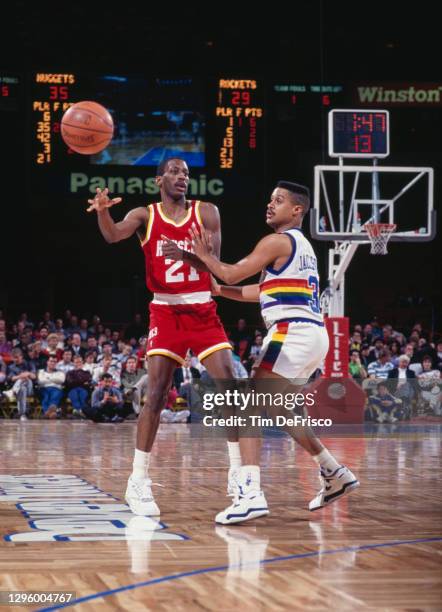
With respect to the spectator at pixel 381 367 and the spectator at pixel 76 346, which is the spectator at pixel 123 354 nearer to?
the spectator at pixel 76 346

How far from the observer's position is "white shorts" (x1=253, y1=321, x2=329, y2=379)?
5.14 meters

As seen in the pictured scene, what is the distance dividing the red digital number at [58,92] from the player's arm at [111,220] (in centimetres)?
1221

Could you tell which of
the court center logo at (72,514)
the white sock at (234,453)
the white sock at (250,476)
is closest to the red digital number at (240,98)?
the court center logo at (72,514)

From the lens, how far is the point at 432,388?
53.6ft

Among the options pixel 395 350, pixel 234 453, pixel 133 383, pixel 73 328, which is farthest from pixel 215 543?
pixel 73 328

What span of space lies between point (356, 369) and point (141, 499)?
460 inches

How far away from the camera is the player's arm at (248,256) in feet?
16.2

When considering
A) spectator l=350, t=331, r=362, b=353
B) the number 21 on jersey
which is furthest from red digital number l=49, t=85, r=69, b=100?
the number 21 on jersey

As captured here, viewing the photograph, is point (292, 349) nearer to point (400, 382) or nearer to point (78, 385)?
point (78, 385)

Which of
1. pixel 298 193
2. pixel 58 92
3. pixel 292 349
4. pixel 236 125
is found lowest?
pixel 292 349

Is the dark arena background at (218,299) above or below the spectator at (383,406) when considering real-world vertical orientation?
above

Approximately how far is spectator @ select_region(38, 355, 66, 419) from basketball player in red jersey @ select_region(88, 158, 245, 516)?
10377 mm

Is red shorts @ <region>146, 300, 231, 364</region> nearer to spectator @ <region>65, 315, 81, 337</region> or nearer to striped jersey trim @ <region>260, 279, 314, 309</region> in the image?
striped jersey trim @ <region>260, 279, 314, 309</region>

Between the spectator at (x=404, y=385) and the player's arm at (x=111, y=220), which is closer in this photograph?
the player's arm at (x=111, y=220)
